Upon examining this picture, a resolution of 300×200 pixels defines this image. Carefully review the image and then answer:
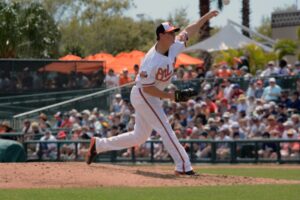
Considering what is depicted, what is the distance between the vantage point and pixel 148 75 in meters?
11.5

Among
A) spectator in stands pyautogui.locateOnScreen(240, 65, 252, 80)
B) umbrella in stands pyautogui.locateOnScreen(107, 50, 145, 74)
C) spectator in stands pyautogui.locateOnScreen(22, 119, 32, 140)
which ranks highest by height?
umbrella in stands pyautogui.locateOnScreen(107, 50, 145, 74)

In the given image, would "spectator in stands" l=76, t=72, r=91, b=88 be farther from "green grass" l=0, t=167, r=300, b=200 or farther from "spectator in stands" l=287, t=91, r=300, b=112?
"green grass" l=0, t=167, r=300, b=200

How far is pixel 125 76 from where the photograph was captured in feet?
89.2

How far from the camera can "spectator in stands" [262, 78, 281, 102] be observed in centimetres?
2188

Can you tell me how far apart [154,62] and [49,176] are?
2.14 metres

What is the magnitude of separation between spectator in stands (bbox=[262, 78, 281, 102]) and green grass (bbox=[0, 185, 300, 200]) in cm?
1140

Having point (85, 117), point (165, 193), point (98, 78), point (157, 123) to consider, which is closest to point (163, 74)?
point (157, 123)

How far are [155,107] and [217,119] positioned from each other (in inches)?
377

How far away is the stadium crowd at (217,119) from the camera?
66.6ft

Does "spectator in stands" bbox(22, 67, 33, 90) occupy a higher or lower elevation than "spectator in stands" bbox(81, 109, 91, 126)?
higher

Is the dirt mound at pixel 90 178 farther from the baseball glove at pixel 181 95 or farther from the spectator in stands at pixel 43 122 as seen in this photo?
the spectator in stands at pixel 43 122

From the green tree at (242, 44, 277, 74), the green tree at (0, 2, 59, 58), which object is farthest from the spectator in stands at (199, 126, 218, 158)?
the green tree at (0, 2, 59, 58)

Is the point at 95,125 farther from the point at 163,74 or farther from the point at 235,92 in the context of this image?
the point at 163,74

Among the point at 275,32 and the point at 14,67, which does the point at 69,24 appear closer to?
the point at 275,32
